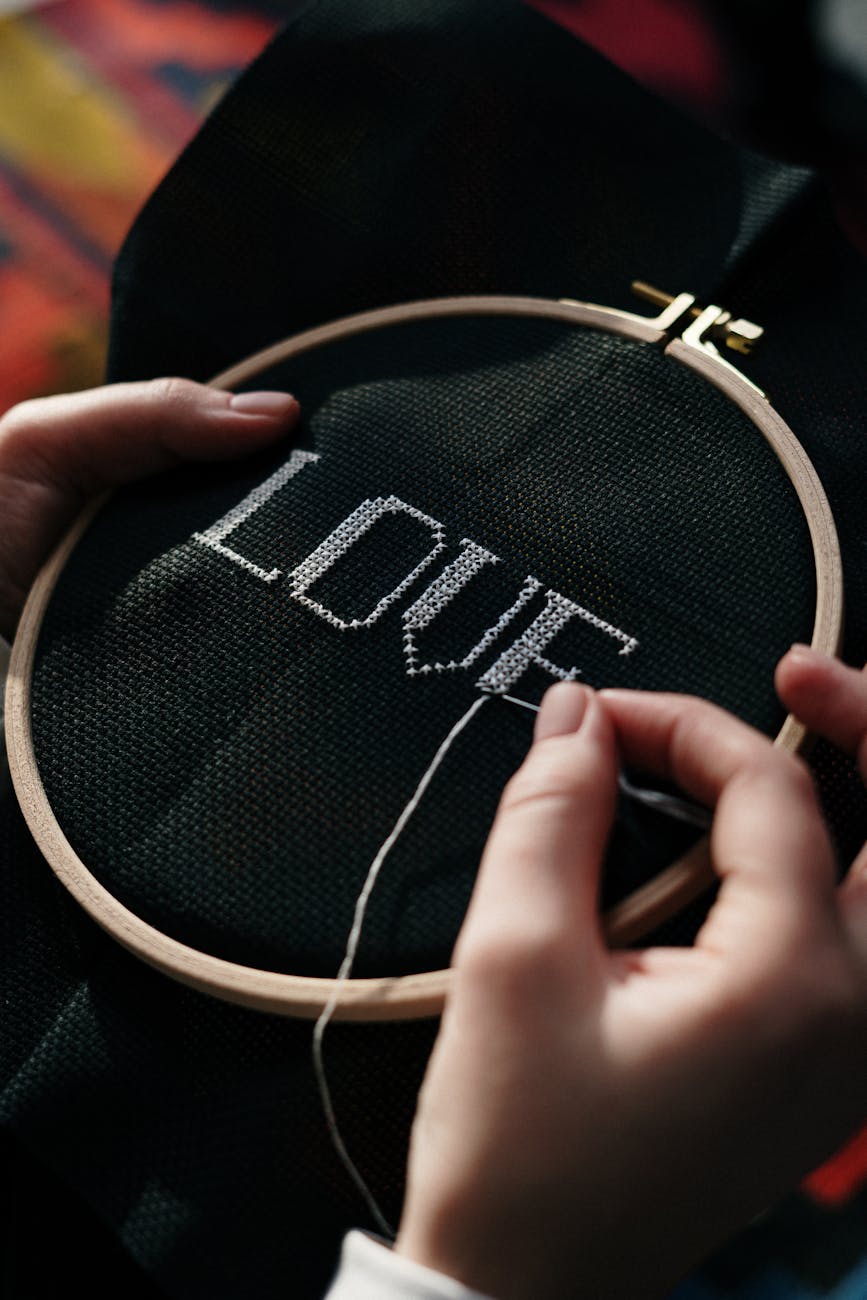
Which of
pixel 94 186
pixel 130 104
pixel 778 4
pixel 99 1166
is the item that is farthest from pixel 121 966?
pixel 778 4

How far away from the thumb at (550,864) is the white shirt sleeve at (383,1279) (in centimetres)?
13

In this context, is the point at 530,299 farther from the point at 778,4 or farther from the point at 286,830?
the point at 778,4

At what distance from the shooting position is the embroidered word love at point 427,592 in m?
0.55

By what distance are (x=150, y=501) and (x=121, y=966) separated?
0.28 metres

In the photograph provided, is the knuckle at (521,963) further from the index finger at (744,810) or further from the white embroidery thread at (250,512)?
the white embroidery thread at (250,512)

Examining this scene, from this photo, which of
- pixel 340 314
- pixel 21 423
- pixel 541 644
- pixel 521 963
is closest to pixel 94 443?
pixel 21 423

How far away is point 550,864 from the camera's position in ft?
1.49

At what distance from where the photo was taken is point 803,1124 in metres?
0.46

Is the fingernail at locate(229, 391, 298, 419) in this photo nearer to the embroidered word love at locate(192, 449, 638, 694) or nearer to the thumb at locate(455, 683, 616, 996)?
the embroidered word love at locate(192, 449, 638, 694)

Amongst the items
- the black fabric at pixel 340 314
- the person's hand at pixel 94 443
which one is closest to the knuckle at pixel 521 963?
the black fabric at pixel 340 314

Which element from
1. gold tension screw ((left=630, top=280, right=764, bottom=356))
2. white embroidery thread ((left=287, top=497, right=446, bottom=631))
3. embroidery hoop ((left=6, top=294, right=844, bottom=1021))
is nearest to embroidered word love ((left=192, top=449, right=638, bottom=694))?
white embroidery thread ((left=287, top=497, right=446, bottom=631))

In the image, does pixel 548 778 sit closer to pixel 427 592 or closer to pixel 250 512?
pixel 427 592

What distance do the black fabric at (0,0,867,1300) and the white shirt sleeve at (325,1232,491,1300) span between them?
0.05 m

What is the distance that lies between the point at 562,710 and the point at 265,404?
30 cm
